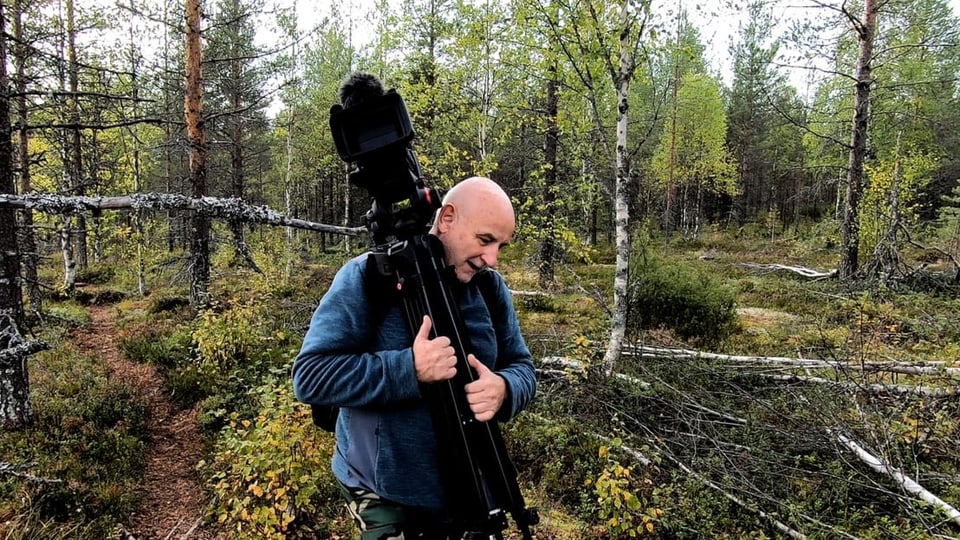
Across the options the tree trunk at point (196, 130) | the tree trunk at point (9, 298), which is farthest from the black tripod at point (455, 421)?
the tree trunk at point (196, 130)

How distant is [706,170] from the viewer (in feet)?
99.9

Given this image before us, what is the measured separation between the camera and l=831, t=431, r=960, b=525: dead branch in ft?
11.9

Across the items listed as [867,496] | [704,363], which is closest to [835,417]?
[867,496]

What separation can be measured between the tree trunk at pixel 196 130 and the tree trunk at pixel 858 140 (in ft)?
48.8

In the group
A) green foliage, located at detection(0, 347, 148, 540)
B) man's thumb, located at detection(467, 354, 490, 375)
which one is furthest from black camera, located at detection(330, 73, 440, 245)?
green foliage, located at detection(0, 347, 148, 540)

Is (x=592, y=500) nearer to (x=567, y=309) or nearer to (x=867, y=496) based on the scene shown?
(x=867, y=496)

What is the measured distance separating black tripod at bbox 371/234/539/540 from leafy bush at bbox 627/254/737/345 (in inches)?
311

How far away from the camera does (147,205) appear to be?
4.62 meters

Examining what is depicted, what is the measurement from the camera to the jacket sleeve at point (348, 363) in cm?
156

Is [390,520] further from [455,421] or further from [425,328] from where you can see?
[425,328]

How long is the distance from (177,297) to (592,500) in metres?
12.7

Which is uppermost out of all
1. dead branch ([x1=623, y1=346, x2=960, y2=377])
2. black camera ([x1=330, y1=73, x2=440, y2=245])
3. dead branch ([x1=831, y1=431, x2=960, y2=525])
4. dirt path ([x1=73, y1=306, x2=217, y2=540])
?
black camera ([x1=330, y1=73, x2=440, y2=245])

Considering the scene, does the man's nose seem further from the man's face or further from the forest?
the forest

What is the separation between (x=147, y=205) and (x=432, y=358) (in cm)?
432
